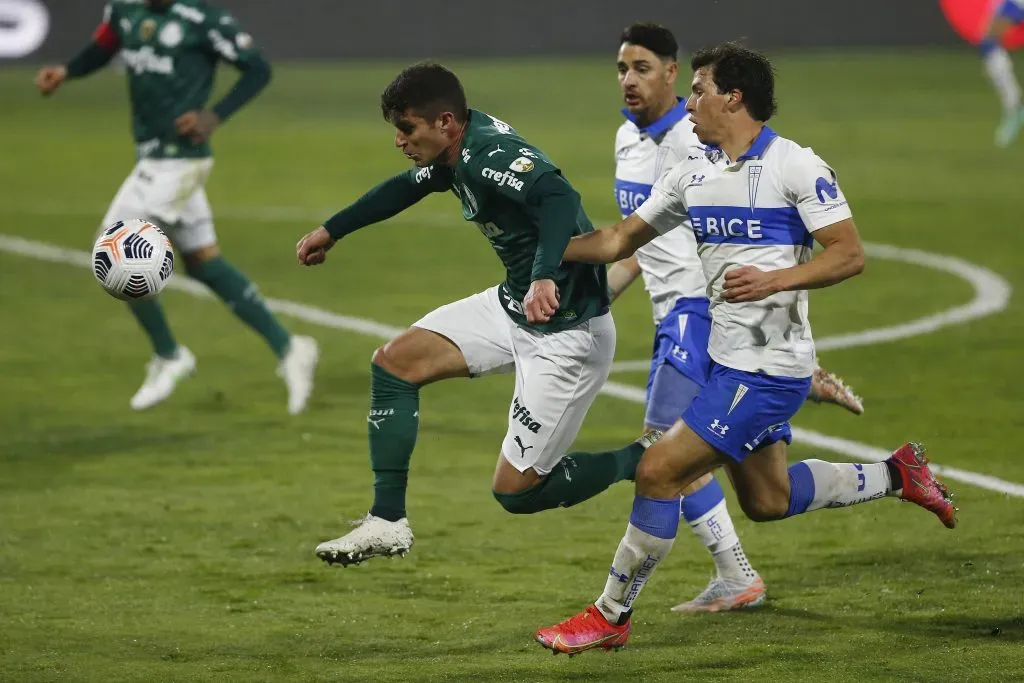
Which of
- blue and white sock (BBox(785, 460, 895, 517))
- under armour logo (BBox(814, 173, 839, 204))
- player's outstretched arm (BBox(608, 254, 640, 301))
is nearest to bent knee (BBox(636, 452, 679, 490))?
blue and white sock (BBox(785, 460, 895, 517))

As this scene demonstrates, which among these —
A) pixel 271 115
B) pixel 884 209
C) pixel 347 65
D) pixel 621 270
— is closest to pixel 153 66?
pixel 621 270

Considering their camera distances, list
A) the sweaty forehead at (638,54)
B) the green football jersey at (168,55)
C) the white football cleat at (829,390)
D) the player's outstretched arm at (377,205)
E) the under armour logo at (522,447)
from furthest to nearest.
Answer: the green football jersey at (168,55), the sweaty forehead at (638,54), the white football cleat at (829,390), the player's outstretched arm at (377,205), the under armour logo at (522,447)

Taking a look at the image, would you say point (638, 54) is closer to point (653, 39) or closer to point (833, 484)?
point (653, 39)

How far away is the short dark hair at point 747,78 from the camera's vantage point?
232 inches

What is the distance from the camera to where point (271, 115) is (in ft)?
81.7

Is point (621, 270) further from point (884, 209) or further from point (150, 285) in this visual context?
point (884, 209)

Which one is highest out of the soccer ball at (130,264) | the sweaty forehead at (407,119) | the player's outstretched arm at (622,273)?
the sweaty forehead at (407,119)

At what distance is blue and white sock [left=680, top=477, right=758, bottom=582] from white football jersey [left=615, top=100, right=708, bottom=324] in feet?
2.57

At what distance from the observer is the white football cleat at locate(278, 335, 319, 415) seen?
1036 cm

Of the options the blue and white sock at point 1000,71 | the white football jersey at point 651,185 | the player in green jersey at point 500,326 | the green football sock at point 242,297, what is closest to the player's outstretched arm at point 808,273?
the player in green jersey at point 500,326

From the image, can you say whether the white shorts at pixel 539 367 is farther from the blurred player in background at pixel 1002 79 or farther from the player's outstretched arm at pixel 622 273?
the blurred player in background at pixel 1002 79

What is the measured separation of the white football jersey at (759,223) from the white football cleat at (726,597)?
113 cm

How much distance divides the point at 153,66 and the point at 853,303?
5.69 meters

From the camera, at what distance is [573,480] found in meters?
6.33
